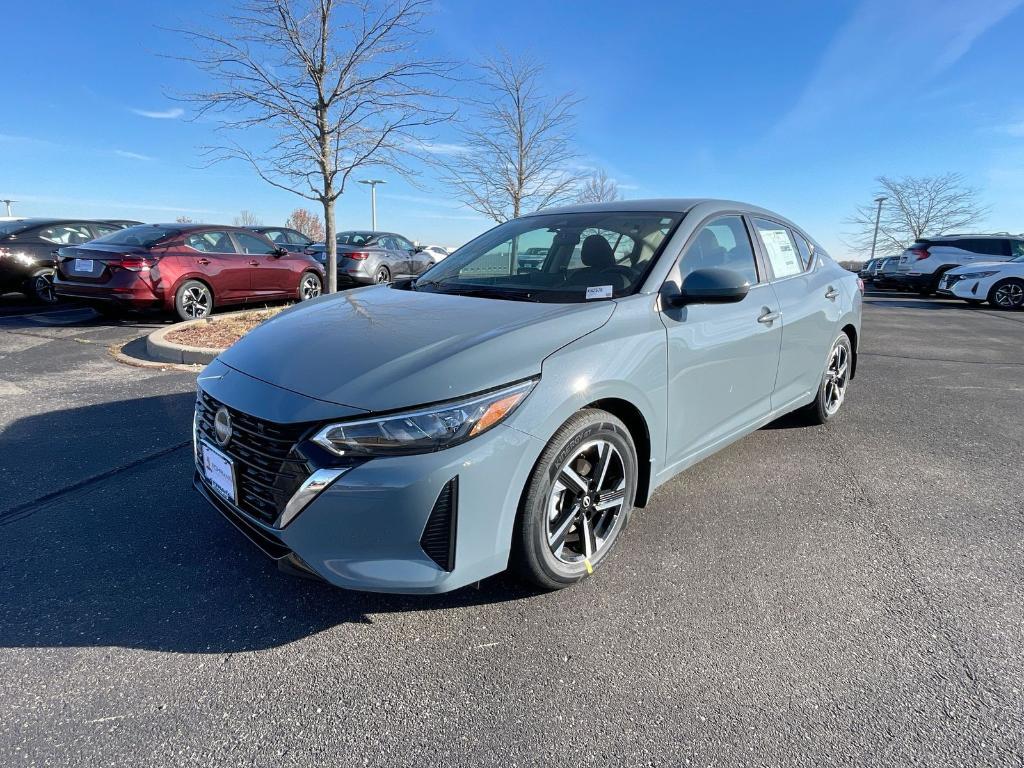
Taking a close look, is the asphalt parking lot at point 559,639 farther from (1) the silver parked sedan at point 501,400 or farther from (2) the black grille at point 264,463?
(2) the black grille at point 264,463

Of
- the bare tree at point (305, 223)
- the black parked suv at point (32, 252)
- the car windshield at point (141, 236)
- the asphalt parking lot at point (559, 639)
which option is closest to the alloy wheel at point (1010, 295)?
the asphalt parking lot at point (559, 639)

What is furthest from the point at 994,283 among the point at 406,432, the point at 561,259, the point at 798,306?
the point at 406,432

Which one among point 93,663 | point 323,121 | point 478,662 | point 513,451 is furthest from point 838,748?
Answer: point 323,121

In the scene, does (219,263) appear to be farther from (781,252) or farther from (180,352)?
(781,252)

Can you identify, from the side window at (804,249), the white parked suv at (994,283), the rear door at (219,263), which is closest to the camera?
the side window at (804,249)

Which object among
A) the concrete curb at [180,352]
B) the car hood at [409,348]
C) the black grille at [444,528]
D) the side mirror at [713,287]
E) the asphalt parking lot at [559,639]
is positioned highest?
the side mirror at [713,287]

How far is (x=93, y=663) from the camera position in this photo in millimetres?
1992

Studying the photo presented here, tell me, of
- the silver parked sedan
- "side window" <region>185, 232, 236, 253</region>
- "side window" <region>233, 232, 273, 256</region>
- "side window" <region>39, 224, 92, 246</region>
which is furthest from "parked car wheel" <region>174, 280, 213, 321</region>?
the silver parked sedan

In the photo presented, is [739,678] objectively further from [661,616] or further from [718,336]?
[718,336]

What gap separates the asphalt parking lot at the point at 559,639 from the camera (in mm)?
1715

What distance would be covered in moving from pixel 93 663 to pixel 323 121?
7.12 meters

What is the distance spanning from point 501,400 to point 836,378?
3.66 meters

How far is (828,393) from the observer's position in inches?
179

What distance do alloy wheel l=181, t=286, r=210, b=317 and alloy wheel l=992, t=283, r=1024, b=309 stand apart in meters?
17.5
